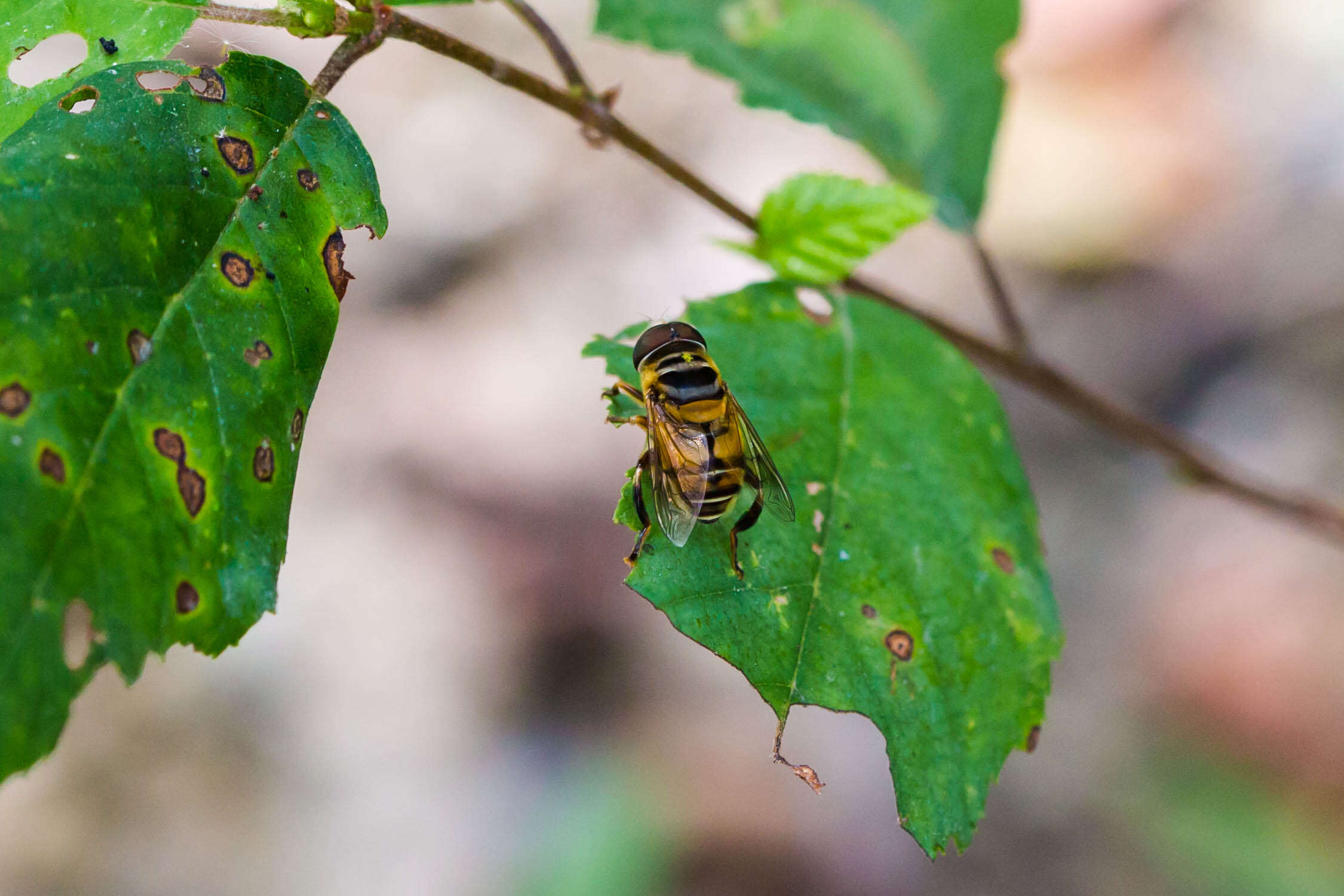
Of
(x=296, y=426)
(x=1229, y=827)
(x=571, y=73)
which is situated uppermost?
(x=571, y=73)

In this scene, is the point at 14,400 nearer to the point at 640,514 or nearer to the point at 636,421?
the point at 640,514

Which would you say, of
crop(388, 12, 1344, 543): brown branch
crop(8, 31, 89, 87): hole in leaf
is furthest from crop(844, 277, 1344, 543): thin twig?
crop(8, 31, 89, 87): hole in leaf

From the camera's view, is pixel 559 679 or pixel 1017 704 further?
pixel 559 679

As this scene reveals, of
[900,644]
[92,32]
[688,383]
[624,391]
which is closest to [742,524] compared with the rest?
[900,644]

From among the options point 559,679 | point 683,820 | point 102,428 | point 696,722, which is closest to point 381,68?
point 559,679

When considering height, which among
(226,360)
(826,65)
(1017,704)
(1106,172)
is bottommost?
(1017,704)

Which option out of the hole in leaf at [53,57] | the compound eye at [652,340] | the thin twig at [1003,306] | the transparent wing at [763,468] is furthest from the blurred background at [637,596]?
the transparent wing at [763,468]

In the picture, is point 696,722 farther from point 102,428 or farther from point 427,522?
point 102,428
